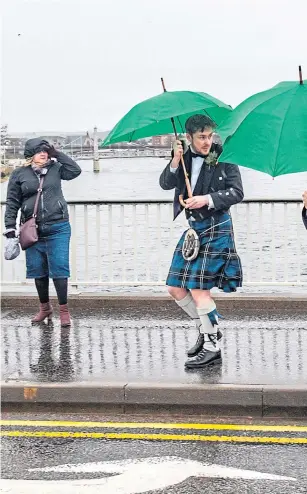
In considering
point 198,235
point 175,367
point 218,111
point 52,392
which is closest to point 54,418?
point 52,392

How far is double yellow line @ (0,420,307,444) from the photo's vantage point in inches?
218

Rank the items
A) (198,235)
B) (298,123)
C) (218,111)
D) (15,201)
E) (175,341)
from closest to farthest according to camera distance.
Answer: (298,123), (198,235), (218,111), (175,341), (15,201)

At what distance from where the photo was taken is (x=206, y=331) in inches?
273

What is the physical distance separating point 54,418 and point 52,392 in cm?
Answer: 24

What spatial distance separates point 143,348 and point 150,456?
2328 millimetres

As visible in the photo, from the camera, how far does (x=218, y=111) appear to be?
729 cm

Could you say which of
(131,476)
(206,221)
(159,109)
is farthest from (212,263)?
(131,476)

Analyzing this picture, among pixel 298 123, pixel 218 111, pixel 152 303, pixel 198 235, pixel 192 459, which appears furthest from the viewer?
pixel 152 303

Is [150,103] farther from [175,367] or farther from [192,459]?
[192,459]

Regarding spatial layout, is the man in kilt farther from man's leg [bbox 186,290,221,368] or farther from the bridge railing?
the bridge railing

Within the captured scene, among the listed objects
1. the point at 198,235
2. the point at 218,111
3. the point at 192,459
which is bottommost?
the point at 192,459

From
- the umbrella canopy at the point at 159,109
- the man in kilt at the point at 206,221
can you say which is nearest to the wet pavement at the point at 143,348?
the man in kilt at the point at 206,221

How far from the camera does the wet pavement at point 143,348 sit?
6.62 m

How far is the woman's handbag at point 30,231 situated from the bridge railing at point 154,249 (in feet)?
4.50
